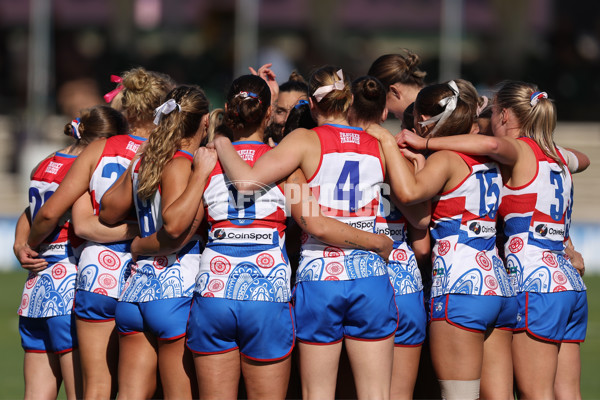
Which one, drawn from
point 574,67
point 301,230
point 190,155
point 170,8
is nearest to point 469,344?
point 301,230

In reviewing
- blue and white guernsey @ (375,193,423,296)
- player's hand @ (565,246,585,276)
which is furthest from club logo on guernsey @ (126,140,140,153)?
player's hand @ (565,246,585,276)

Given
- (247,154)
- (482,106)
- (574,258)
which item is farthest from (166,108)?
(574,258)

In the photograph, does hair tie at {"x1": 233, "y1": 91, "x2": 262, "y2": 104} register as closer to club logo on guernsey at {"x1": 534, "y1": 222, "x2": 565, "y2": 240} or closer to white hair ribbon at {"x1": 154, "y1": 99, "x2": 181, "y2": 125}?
white hair ribbon at {"x1": 154, "y1": 99, "x2": 181, "y2": 125}

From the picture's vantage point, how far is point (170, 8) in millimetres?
21891

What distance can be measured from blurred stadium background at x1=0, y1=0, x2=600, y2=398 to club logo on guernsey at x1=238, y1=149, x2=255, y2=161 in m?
8.23

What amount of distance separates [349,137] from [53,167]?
66.6 inches

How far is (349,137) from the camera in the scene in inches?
156

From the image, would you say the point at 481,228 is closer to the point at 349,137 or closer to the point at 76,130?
the point at 349,137

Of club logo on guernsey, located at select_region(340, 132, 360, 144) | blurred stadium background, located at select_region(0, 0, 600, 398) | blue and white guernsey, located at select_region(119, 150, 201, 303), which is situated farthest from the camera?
blurred stadium background, located at select_region(0, 0, 600, 398)

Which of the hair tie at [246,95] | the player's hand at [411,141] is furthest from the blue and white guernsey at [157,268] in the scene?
the player's hand at [411,141]

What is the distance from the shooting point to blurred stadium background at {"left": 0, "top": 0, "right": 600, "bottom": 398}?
50.8ft

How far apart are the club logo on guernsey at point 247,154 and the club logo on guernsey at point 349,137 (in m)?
0.43

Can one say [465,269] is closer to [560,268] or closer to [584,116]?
[560,268]

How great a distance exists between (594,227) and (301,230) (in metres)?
9.60
